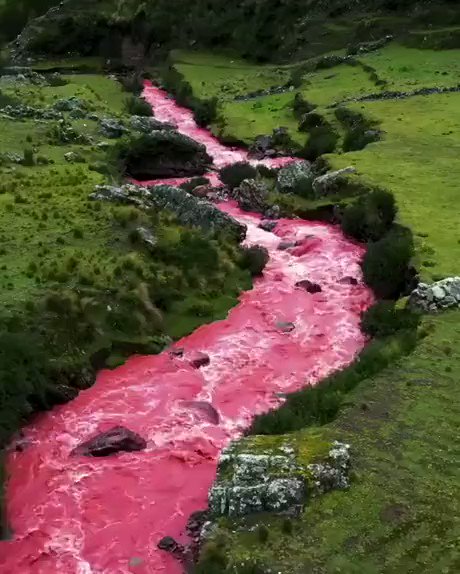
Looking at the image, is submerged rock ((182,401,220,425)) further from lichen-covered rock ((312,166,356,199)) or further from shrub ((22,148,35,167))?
shrub ((22,148,35,167))

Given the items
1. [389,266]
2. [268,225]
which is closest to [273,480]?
[389,266]

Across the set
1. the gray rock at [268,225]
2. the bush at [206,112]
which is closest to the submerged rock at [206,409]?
the gray rock at [268,225]

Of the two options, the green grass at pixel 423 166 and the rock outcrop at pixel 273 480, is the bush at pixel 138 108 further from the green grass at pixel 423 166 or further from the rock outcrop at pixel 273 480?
the rock outcrop at pixel 273 480

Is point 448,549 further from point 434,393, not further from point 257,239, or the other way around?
point 257,239

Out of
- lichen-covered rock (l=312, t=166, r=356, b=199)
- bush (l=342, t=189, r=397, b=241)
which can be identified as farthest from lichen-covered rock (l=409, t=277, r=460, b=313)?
lichen-covered rock (l=312, t=166, r=356, b=199)

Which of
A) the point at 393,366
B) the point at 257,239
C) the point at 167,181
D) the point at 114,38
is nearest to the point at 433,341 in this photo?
the point at 393,366

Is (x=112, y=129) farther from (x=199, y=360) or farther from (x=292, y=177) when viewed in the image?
(x=199, y=360)
